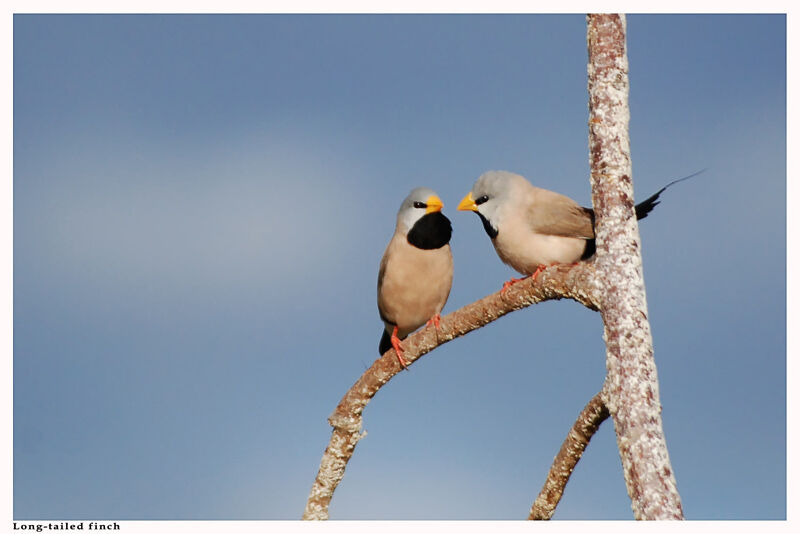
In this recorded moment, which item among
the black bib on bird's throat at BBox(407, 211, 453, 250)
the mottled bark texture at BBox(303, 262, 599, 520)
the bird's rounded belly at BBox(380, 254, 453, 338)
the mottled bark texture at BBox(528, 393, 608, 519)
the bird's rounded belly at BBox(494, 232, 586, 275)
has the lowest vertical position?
the mottled bark texture at BBox(528, 393, 608, 519)

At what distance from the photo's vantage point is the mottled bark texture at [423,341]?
3.61 m

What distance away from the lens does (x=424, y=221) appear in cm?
455

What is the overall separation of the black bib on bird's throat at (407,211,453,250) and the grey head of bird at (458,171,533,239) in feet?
0.71

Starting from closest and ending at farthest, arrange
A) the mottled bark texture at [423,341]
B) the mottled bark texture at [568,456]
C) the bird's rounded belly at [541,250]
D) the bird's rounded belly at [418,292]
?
1. the mottled bark texture at [423,341]
2. the mottled bark texture at [568,456]
3. the bird's rounded belly at [541,250]
4. the bird's rounded belly at [418,292]

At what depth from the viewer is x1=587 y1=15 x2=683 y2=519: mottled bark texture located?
10.1ft

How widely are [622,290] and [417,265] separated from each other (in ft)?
4.99

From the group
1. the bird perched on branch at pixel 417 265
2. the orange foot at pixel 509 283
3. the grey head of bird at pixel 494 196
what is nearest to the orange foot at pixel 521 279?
the orange foot at pixel 509 283

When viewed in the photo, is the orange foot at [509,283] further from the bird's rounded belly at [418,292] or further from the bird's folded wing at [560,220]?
the bird's rounded belly at [418,292]

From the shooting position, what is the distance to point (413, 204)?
4.54 meters

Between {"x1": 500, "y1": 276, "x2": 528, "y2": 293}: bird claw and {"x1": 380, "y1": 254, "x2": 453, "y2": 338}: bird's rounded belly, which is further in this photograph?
{"x1": 380, "y1": 254, "x2": 453, "y2": 338}: bird's rounded belly

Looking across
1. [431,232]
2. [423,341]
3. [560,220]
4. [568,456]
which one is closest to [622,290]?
[560,220]

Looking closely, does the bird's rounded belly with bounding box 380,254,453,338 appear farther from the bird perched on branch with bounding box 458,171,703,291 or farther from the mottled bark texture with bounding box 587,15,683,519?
the mottled bark texture with bounding box 587,15,683,519

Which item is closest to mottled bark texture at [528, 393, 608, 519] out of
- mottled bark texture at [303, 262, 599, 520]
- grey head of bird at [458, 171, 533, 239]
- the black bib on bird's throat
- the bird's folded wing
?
mottled bark texture at [303, 262, 599, 520]
